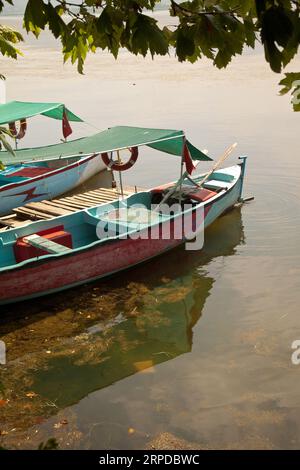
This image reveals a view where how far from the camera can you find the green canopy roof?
10492 mm

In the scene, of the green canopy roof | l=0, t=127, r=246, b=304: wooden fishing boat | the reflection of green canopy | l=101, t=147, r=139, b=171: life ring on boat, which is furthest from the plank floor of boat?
the reflection of green canopy

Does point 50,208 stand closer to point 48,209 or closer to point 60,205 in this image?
point 48,209

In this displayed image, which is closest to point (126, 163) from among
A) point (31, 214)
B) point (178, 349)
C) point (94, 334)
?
point (31, 214)

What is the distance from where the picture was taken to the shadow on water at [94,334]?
25.3ft

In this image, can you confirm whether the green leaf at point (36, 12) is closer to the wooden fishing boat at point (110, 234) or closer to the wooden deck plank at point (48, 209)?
the wooden fishing boat at point (110, 234)

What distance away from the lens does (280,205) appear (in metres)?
14.9

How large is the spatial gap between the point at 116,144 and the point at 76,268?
2572 mm

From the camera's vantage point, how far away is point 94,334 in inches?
359

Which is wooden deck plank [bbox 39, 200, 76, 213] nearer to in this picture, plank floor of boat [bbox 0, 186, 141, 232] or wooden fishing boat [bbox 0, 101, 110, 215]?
plank floor of boat [bbox 0, 186, 141, 232]

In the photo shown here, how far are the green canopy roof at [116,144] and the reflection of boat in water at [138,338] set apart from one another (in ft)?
8.29

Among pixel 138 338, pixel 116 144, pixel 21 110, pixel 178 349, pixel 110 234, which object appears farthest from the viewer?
pixel 21 110

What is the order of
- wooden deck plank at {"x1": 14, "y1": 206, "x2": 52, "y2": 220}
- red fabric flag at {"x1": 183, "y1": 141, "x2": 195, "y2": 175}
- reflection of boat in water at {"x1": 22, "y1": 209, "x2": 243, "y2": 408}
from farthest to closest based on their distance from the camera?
wooden deck plank at {"x1": 14, "y1": 206, "x2": 52, "y2": 220}, red fabric flag at {"x1": 183, "y1": 141, "x2": 195, "y2": 175}, reflection of boat in water at {"x1": 22, "y1": 209, "x2": 243, "y2": 408}

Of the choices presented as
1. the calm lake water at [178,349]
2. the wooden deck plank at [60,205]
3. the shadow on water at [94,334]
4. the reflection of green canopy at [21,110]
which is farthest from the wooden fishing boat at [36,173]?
the calm lake water at [178,349]

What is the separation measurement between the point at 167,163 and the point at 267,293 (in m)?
9.92
